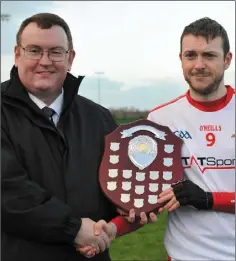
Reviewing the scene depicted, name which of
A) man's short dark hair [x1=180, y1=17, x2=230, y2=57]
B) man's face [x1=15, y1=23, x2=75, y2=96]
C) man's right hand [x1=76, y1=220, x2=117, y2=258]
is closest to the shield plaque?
man's right hand [x1=76, y1=220, x2=117, y2=258]

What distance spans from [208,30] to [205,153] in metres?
0.74

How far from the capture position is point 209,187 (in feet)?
10.8

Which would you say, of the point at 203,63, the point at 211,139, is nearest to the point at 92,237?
the point at 211,139

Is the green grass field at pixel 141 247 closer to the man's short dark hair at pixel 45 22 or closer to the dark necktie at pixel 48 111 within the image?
the dark necktie at pixel 48 111

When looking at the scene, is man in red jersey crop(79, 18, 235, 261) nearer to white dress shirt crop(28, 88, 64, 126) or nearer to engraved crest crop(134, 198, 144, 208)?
engraved crest crop(134, 198, 144, 208)

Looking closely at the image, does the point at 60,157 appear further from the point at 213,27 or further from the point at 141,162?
the point at 213,27

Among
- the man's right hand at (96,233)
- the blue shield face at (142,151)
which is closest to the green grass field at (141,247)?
the blue shield face at (142,151)

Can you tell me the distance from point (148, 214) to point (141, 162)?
0.32 m

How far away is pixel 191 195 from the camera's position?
3195mm

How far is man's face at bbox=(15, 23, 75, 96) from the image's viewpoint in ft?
10.4

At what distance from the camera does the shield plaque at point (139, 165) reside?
128 inches

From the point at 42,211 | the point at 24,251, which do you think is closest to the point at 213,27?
the point at 42,211

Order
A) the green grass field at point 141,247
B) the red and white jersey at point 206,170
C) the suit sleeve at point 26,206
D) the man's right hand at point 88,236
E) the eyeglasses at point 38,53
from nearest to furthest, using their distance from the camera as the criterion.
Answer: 1. the suit sleeve at point 26,206
2. the man's right hand at point 88,236
3. the eyeglasses at point 38,53
4. the red and white jersey at point 206,170
5. the green grass field at point 141,247

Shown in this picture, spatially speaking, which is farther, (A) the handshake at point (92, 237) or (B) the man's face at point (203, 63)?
(B) the man's face at point (203, 63)
